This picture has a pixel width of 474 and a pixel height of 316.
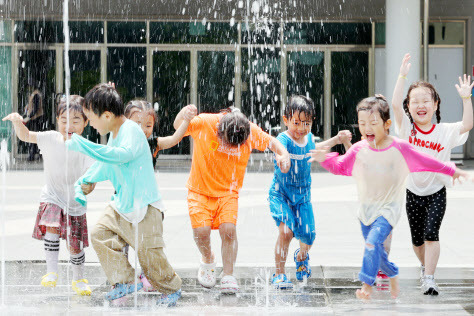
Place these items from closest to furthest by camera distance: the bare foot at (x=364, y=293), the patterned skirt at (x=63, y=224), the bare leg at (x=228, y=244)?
the bare foot at (x=364, y=293) → the bare leg at (x=228, y=244) → the patterned skirt at (x=63, y=224)

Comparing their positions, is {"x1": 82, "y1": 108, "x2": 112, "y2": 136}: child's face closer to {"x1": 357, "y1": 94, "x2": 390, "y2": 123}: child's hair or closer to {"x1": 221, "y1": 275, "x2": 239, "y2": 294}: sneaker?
{"x1": 221, "y1": 275, "x2": 239, "y2": 294}: sneaker

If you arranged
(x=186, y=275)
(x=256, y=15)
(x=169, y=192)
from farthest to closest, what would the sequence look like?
(x=256, y=15) < (x=169, y=192) < (x=186, y=275)

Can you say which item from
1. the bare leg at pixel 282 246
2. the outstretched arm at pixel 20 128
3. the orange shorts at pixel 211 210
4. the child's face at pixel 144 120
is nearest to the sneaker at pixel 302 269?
the bare leg at pixel 282 246

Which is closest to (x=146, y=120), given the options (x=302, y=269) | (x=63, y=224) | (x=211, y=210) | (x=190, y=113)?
(x=190, y=113)

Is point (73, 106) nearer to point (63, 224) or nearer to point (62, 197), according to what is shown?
point (62, 197)

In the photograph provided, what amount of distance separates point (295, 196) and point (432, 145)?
3.41 feet

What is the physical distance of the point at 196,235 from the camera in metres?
5.20

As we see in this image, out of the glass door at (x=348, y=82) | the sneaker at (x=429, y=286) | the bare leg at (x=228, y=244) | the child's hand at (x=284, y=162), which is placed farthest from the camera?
the glass door at (x=348, y=82)

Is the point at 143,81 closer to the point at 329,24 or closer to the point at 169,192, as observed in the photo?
the point at 329,24

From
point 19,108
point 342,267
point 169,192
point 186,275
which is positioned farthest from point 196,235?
point 19,108

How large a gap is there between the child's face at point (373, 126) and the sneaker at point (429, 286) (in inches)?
40.7

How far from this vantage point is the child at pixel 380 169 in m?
4.71

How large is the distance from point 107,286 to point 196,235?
2.55ft

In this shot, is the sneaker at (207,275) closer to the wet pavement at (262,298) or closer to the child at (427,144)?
the wet pavement at (262,298)
